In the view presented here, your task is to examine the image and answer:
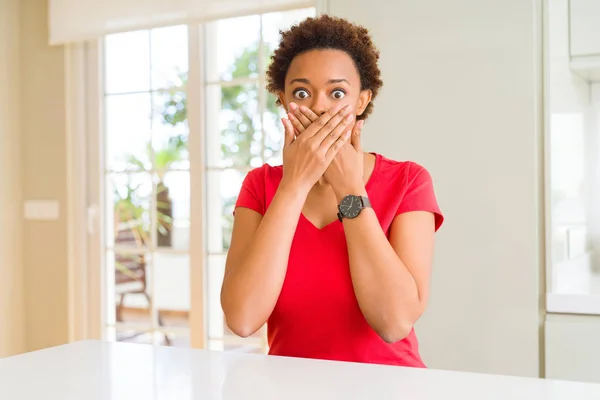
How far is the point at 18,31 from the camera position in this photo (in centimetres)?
397

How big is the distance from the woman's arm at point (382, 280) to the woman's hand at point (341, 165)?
0.08 metres

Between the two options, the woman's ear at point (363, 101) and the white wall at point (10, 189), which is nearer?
the woman's ear at point (363, 101)

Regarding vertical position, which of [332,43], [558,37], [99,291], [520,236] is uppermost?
[558,37]

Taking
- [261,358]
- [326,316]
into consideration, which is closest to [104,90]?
[326,316]

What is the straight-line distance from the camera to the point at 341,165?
1473 mm

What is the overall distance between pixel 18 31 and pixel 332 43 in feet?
9.93

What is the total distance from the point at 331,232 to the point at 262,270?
0.65 feet

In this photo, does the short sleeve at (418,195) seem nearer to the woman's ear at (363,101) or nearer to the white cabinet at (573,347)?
the woman's ear at (363,101)

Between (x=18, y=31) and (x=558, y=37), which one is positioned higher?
(x=18, y=31)

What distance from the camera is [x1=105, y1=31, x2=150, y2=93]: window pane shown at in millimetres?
3908

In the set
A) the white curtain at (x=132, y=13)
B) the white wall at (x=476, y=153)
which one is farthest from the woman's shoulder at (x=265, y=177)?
the white curtain at (x=132, y=13)

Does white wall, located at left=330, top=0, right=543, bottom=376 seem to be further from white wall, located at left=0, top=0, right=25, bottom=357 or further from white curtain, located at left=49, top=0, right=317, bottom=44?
white wall, located at left=0, top=0, right=25, bottom=357

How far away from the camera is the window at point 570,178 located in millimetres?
2045

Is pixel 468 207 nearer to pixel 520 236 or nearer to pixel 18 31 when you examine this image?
pixel 520 236
